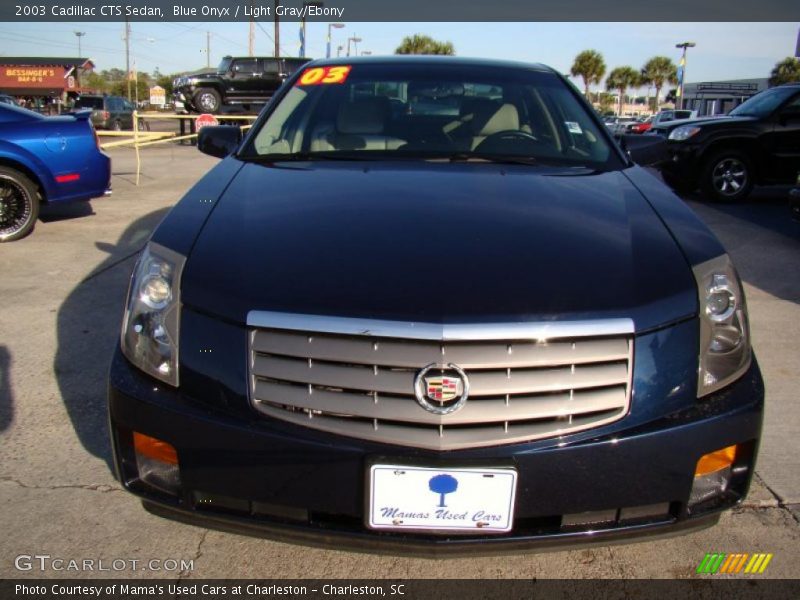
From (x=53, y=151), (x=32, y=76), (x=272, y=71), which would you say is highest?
(x=32, y=76)

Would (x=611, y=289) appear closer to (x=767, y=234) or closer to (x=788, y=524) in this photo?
(x=788, y=524)

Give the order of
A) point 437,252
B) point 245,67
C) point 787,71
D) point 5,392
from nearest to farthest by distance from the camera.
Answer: point 437,252
point 5,392
point 245,67
point 787,71

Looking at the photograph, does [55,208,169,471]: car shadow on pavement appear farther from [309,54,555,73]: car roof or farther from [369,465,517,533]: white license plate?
[309,54,555,73]: car roof

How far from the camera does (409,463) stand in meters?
1.68

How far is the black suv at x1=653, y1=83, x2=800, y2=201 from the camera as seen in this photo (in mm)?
9602

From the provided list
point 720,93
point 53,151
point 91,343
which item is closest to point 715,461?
point 91,343

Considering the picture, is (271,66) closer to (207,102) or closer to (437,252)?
(207,102)

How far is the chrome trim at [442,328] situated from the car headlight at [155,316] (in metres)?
0.26

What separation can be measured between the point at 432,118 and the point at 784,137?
8282 millimetres

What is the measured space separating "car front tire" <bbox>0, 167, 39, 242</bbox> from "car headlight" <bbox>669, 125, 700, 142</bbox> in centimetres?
809

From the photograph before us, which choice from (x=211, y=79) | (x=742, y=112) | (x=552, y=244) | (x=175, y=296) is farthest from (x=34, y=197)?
(x=211, y=79)

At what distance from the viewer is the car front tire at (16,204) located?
6.54 metres

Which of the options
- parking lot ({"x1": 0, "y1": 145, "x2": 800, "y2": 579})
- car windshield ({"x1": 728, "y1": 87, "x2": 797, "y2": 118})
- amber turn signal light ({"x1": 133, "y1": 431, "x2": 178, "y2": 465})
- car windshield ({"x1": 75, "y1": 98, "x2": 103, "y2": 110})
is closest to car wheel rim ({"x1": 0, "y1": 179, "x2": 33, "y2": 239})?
parking lot ({"x1": 0, "y1": 145, "x2": 800, "y2": 579})

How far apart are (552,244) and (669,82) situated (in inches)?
2901
